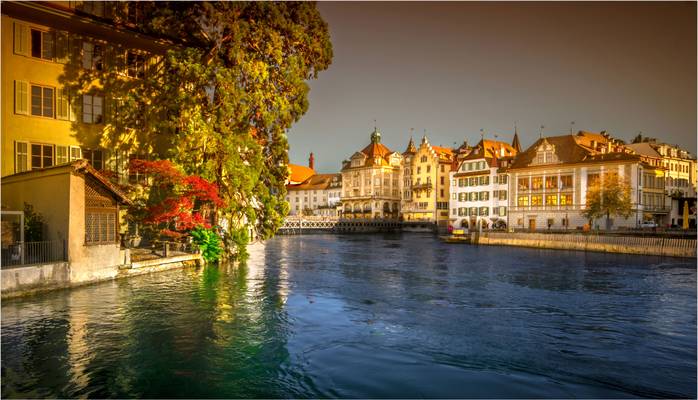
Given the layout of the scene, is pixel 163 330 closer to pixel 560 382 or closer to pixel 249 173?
pixel 560 382

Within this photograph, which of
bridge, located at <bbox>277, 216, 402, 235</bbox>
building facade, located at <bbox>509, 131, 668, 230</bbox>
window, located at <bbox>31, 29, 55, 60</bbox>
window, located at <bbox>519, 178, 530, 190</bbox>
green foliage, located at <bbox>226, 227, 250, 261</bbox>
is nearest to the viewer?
window, located at <bbox>31, 29, 55, 60</bbox>

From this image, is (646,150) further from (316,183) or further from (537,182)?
(316,183)

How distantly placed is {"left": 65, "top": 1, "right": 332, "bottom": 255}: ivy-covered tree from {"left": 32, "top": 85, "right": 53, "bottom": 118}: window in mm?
1499

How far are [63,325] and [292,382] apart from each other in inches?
315

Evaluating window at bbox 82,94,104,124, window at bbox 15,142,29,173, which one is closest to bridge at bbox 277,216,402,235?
window at bbox 82,94,104,124

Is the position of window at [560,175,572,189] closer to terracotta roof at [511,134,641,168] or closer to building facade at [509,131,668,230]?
building facade at [509,131,668,230]

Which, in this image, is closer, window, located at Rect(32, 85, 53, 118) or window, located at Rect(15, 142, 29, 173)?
window, located at Rect(15, 142, 29, 173)

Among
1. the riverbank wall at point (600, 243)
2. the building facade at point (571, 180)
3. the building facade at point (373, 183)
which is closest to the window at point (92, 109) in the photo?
the riverbank wall at point (600, 243)

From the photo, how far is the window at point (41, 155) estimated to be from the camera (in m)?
26.4

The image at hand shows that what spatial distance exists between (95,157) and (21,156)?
3657 mm

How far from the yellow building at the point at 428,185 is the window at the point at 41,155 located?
249ft

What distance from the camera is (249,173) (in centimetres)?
2830

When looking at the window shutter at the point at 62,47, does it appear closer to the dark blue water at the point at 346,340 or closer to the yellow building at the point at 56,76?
the yellow building at the point at 56,76

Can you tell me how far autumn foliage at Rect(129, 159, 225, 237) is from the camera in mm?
25156
